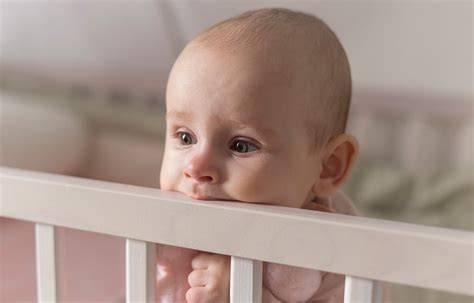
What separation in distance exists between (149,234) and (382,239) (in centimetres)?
23

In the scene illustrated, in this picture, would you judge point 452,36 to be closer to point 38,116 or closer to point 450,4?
point 450,4

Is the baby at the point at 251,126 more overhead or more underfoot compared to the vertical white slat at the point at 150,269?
more overhead

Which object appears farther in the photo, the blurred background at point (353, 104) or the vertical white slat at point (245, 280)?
the blurred background at point (353, 104)

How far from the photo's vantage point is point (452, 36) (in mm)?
1667

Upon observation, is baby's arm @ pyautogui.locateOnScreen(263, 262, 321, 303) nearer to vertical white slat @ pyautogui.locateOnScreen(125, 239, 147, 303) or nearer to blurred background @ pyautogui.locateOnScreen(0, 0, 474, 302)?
vertical white slat @ pyautogui.locateOnScreen(125, 239, 147, 303)

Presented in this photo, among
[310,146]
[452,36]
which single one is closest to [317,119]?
[310,146]

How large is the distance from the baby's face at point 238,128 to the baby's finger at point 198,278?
8 cm

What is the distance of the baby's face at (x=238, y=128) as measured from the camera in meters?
0.76

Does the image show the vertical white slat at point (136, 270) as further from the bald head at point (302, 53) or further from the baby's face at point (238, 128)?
the bald head at point (302, 53)

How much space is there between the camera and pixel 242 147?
0.78 metres

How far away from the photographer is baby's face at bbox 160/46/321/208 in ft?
2.48

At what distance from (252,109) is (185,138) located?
3.7 inches

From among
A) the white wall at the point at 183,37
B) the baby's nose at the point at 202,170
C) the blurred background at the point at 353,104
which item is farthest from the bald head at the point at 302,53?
the white wall at the point at 183,37

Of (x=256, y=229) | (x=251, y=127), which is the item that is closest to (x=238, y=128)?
(x=251, y=127)
